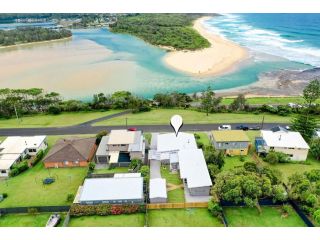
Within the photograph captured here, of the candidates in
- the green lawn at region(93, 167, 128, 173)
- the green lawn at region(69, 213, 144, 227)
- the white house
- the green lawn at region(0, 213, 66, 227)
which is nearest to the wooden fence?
the green lawn at region(69, 213, 144, 227)

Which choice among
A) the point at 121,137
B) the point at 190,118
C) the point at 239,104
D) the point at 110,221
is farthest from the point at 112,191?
the point at 239,104

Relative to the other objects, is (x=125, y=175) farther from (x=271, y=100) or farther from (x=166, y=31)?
(x=166, y=31)

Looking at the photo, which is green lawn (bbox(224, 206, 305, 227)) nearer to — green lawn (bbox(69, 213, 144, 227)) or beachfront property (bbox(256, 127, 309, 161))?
green lawn (bbox(69, 213, 144, 227))

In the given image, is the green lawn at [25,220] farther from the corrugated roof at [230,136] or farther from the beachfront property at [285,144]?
the beachfront property at [285,144]

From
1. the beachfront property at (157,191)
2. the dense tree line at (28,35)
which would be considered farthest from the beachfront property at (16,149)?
the dense tree line at (28,35)

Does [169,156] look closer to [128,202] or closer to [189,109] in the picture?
[128,202]

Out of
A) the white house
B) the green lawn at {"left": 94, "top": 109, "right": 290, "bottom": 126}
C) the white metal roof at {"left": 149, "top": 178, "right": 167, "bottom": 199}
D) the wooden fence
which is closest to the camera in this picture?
the wooden fence
